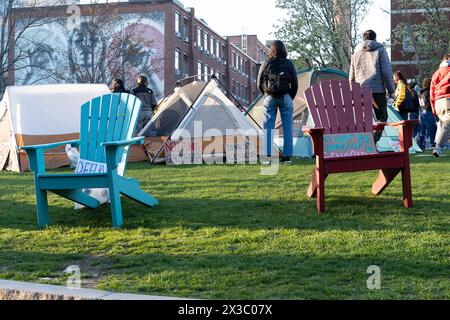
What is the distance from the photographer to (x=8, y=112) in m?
12.9

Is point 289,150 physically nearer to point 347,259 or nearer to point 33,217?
point 33,217

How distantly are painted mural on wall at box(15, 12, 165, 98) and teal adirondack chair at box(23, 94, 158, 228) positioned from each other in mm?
34131

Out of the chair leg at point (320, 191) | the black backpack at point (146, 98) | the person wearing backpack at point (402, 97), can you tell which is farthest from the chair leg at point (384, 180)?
the black backpack at point (146, 98)

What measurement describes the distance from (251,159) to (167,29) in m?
41.9

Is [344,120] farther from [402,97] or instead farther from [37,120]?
[402,97]

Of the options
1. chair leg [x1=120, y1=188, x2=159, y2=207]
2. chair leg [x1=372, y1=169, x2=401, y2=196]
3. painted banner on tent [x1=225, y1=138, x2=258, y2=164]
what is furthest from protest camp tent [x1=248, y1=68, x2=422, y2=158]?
chair leg [x1=120, y1=188, x2=159, y2=207]

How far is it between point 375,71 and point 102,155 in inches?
203

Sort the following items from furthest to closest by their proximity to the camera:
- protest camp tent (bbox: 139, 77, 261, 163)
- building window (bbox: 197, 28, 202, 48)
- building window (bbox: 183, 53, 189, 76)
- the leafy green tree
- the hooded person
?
building window (bbox: 197, 28, 202, 48) < building window (bbox: 183, 53, 189, 76) < the leafy green tree < protest camp tent (bbox: 139, 77, 261, 163) < the hooded person

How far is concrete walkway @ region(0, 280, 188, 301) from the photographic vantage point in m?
3.42

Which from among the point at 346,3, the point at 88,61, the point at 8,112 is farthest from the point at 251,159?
the point at 88,61

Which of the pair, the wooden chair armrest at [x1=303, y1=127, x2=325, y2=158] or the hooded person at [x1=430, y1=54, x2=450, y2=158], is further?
the hooded person at [x1=430, y1=54, x2=450, y2=158]

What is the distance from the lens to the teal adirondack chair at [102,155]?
5766mm

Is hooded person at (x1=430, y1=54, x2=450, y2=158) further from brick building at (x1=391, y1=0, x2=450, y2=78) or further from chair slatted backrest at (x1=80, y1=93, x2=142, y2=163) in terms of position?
brick building at (x1=391, y1=0, x2=450, y2=78)

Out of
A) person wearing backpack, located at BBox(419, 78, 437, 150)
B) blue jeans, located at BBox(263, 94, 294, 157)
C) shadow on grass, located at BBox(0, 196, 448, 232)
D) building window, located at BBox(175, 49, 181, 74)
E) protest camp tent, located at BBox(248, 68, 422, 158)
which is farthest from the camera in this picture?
building window, located at BBox(175, 49, 181, 74)
